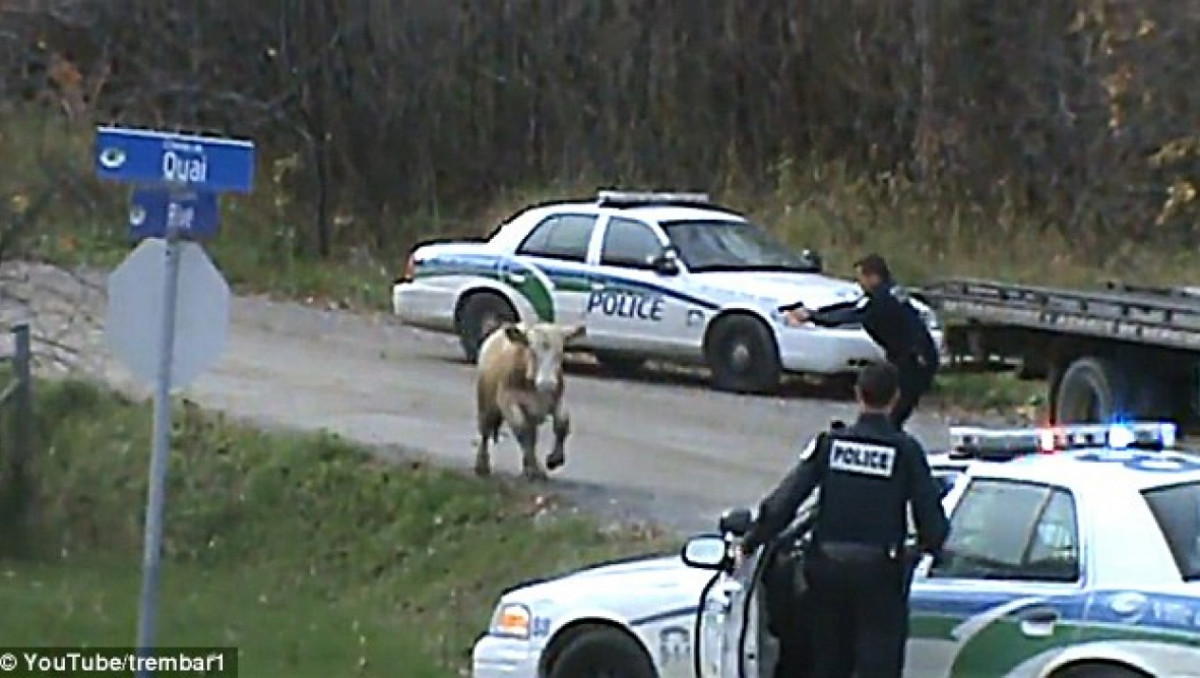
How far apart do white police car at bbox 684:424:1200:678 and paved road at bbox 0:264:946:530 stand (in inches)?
269

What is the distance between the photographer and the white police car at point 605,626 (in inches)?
470

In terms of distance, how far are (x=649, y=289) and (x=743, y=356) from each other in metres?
1.13

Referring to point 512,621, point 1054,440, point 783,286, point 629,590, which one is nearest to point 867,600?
point 1054,440

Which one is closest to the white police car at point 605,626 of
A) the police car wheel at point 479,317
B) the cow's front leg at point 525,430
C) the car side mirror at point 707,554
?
the car side mirror at point 707,554

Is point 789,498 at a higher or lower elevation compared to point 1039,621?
higher

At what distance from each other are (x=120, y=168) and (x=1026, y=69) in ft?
78.9

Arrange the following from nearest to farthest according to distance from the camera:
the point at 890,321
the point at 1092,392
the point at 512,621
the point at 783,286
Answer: the point at 512,621 → the point at 890,321 → the point at 1092,392 → the point at 783,286

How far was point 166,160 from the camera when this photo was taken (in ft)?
36.6

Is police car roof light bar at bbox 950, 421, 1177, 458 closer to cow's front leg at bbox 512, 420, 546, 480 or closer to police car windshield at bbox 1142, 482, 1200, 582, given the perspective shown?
police car windshield at bbox 1142, 482, 1200, 582

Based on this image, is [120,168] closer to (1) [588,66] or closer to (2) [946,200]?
(2) [946,200]

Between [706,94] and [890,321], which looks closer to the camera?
[890,321]

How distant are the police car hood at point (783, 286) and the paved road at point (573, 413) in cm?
87

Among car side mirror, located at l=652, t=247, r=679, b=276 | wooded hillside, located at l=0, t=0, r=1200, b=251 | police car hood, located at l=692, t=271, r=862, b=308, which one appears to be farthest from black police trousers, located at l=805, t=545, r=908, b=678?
wooded hillside, located at l=0, t=0, r=1200, b=251

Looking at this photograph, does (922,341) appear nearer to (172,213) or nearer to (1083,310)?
(1083,310)
